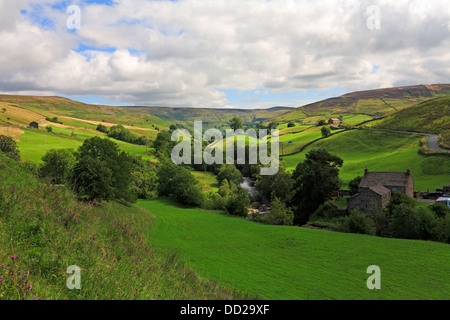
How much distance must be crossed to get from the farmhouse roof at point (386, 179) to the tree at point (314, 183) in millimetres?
5335

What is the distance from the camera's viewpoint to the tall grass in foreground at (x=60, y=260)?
7.76 meters

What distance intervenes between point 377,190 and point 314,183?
1086cm

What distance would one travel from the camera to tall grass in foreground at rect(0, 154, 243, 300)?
25.5 feet

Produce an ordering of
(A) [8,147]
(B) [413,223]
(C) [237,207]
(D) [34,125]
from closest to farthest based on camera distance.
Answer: (B) [413,223], (C) [237,207], (A) [8,147], (D) [34,125]

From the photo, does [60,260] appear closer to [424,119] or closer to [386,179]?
[386,179]

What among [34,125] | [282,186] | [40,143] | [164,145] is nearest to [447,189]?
Result: [282,186]

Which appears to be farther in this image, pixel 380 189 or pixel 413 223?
pixel 380 189

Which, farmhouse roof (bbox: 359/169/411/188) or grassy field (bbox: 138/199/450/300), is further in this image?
farmhouse roof (bbox: 359/169/411/188)

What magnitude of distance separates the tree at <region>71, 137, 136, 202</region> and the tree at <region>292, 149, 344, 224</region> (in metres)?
32.7

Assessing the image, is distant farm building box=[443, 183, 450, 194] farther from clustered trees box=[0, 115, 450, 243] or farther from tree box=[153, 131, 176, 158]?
tree box=[153, 131, 176, 158]

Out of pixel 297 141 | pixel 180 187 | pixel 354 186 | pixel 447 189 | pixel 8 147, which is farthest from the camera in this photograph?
pixel 297 141

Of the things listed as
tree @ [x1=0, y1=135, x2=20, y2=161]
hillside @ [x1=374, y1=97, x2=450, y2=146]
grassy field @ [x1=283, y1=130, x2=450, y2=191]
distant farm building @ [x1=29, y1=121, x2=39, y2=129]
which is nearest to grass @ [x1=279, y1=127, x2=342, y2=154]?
grassy field @ [x1=283, y1=130, x2=450, y2=191]

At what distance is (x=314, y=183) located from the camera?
2164 inches
